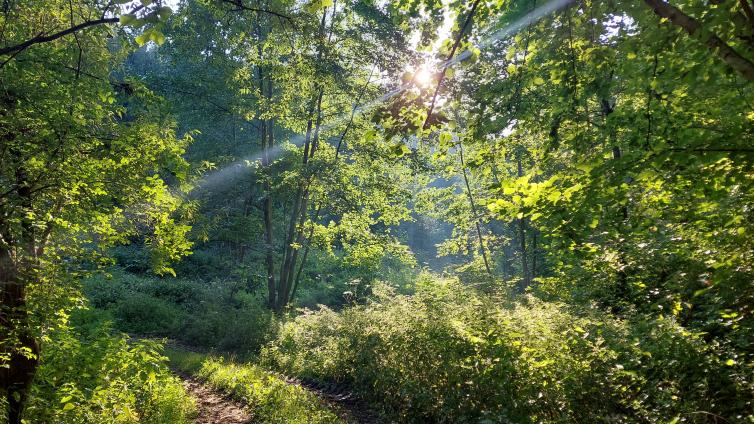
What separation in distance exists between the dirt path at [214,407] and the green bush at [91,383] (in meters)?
0.72

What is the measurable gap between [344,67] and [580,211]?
13827mm

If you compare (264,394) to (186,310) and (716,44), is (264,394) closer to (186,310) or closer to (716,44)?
(716,44)

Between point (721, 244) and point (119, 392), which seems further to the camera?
point (119, 392)

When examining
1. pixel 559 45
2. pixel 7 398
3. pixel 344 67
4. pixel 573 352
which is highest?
pixel 344 67

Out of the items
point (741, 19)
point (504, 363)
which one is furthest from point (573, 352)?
point (741, 19)

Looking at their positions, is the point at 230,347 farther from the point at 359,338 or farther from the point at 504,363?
the point at 504,363

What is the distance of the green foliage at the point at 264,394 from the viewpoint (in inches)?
299

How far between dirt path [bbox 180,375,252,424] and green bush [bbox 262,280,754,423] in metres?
2.62

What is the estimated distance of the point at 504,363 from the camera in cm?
591

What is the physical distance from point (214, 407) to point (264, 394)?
1.03 meters

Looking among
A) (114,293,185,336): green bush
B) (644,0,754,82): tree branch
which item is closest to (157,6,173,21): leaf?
(644,0,754,82): tree branch

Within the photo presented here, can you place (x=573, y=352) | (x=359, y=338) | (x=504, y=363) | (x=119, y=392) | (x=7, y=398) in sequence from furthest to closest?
(x=359, y=338), (x=119, y=392), (x=504, y=363), (x=573, y=352), (x=7, y=398)

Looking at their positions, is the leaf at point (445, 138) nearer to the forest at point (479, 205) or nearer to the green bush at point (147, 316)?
the forest at point (479, 205)

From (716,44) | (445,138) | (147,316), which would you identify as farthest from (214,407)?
(147,316)
